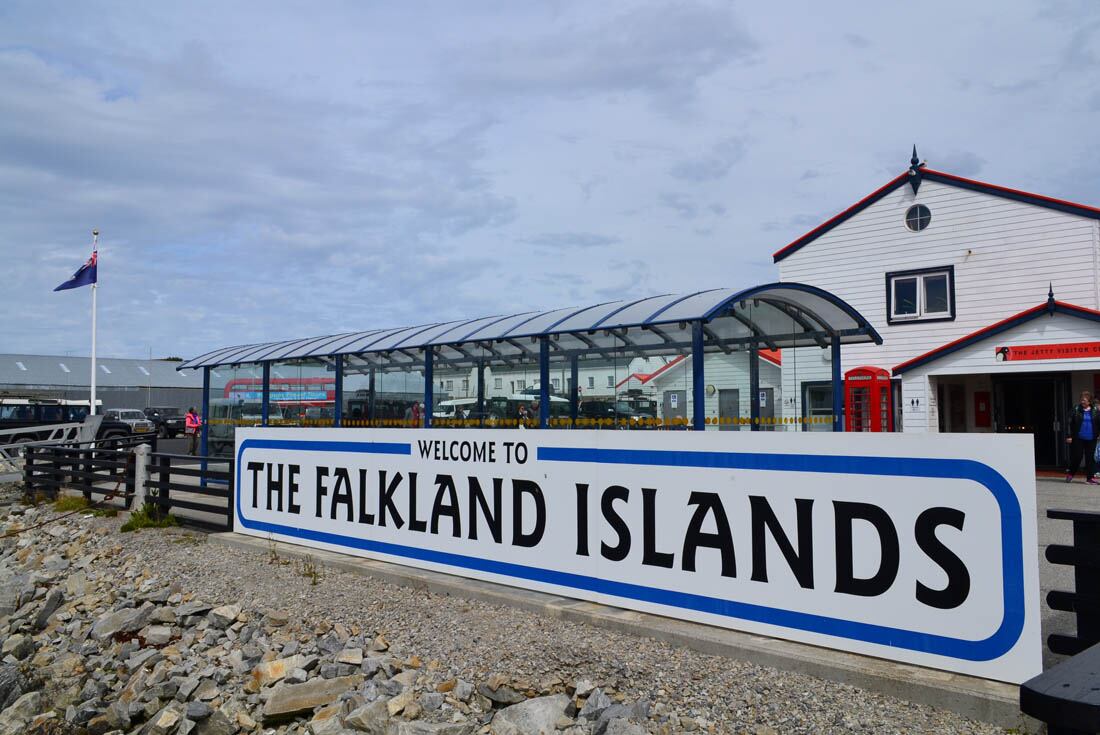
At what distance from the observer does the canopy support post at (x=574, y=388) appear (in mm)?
13516

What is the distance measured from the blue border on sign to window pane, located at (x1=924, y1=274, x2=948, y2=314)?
17.2 metres

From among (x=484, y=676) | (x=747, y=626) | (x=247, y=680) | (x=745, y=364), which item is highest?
(x=745, y=364)

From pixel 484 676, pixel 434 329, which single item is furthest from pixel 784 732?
pixel 434 329

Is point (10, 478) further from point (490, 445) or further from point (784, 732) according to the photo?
point (784, 732)

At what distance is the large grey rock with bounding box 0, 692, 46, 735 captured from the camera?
24.4 ft

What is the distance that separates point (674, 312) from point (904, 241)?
12188 mm

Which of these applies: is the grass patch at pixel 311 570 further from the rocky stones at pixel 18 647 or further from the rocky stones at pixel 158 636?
the rocky stones at pixel 18 647

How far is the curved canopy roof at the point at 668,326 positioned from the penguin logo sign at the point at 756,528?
5.28m

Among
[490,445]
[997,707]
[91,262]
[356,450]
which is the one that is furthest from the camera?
[91,262]

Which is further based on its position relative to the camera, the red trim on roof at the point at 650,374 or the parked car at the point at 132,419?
the parked car at the point at 132,419

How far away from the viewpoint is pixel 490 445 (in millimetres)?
7176

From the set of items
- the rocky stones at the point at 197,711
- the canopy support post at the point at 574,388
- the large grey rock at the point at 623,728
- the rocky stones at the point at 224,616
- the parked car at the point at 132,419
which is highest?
the canopy support post at the point at 574,388

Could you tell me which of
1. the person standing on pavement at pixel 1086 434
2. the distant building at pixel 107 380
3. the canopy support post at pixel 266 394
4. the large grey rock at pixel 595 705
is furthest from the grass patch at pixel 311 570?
the distant building at pixel 107 380

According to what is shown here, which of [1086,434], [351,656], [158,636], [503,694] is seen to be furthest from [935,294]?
[158,636]
